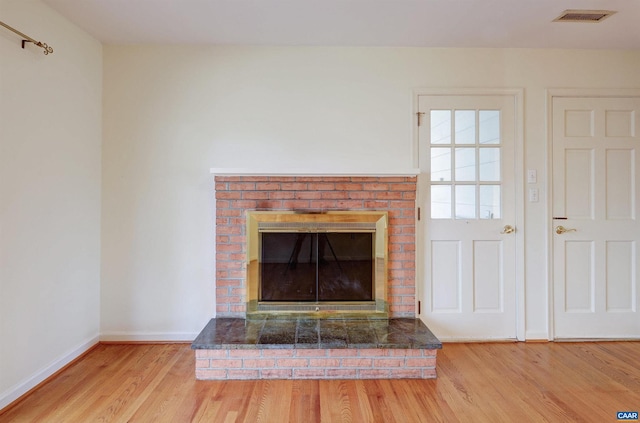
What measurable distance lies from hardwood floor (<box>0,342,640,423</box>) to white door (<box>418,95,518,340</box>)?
337 mm

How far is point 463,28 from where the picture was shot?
2.40 m

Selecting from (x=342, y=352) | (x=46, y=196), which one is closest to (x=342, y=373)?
(x=342, y=352)

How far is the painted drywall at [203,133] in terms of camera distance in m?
2.68

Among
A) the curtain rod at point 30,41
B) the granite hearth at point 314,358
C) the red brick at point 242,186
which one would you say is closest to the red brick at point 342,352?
the granite hearth at point 314,358

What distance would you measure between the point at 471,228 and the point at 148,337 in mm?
2720

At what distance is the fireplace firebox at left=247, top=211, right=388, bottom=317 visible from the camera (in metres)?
2.62

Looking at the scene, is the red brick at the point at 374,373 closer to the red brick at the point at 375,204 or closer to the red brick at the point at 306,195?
the red brick at the point at 375,204

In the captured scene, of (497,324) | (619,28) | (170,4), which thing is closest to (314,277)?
(497,324)

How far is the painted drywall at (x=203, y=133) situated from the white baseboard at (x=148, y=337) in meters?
0.02

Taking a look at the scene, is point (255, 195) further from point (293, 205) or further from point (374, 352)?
point (374, 352)

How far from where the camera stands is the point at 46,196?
2.14 meters

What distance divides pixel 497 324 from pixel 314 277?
5.01ft

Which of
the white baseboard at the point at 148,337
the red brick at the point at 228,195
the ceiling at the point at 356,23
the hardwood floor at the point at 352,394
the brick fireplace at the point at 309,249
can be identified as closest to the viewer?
the hardwood floor at the point at 352,394

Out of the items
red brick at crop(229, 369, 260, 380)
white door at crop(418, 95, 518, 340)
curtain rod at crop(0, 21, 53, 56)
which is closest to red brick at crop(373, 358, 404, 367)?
white door at crop(418, 95, 518, 340)
